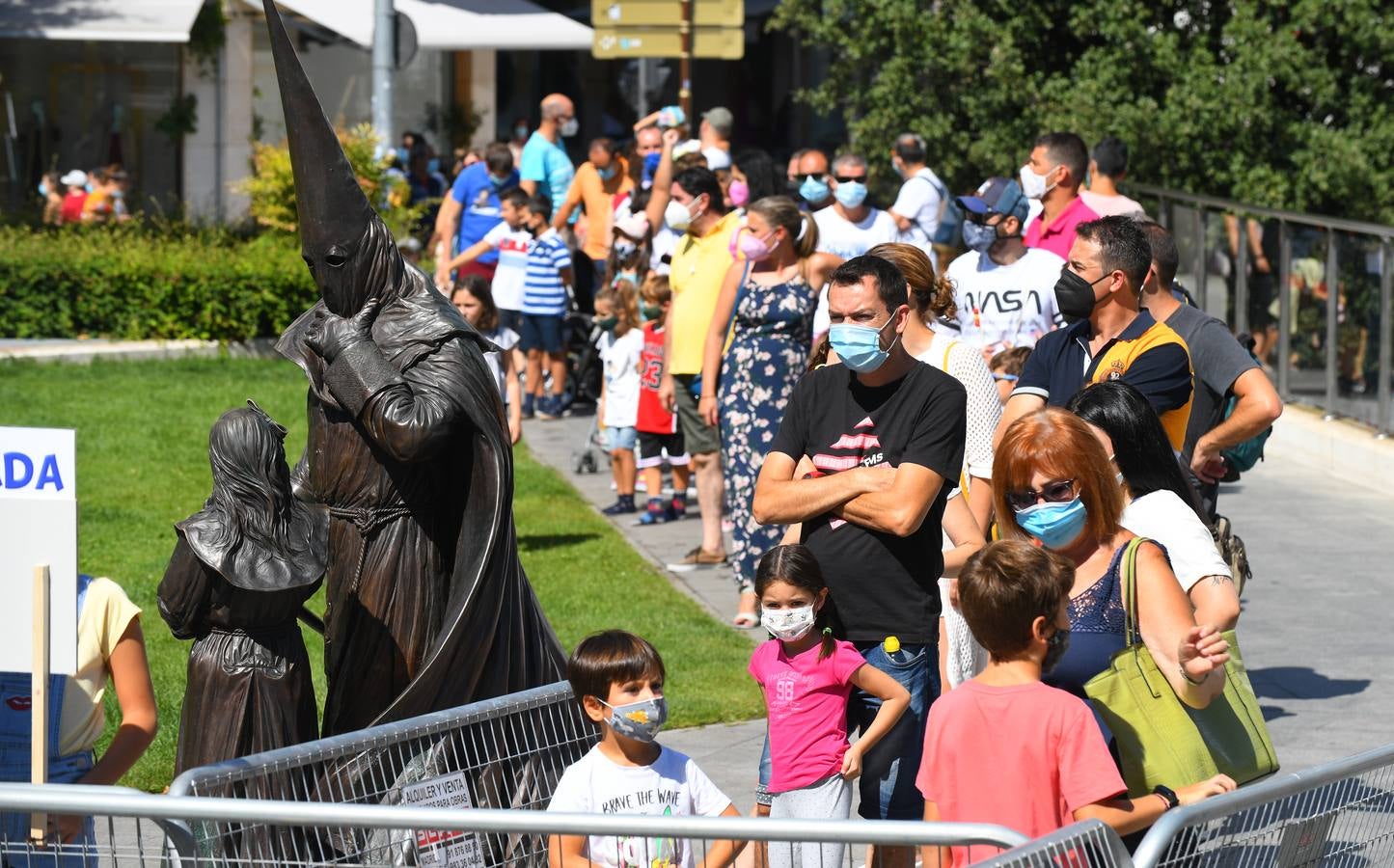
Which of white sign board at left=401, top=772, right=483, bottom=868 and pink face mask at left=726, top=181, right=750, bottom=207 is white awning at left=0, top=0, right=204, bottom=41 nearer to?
pink face mask at left=726, top=181, right=750, bottom=207

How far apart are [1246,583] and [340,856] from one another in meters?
6.75

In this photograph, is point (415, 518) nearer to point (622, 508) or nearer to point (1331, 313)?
point (622, 508)

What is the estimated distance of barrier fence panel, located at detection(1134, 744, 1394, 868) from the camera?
3590mm

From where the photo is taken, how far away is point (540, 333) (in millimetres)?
15164

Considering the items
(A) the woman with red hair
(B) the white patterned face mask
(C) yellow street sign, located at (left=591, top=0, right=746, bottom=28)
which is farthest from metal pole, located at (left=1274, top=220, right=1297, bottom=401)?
(A) the woman with red hair

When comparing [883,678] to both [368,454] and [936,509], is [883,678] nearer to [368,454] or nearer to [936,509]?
[936,509]

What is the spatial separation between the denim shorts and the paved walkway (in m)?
1.61

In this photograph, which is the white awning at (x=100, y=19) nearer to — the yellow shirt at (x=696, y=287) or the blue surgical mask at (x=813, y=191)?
the blue surgical mask at (x=813, y=191)

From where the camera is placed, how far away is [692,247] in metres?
10.3

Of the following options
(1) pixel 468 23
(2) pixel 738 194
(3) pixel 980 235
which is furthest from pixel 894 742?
(1) pixel 468 23

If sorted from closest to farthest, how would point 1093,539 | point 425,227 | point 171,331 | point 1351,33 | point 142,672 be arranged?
point 1093,539
point 142,672
point 1351,33
point 171,331
point 425,227

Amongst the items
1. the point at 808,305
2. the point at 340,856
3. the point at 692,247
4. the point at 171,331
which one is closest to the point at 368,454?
the point at 340,856

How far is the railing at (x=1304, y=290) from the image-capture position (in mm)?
13234

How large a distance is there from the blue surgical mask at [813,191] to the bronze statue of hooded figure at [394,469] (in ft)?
27.6
